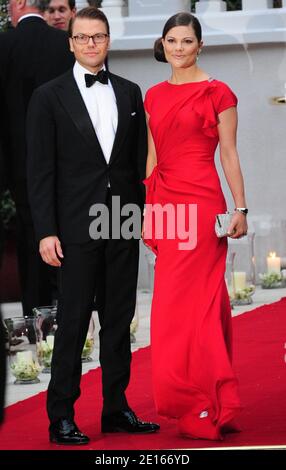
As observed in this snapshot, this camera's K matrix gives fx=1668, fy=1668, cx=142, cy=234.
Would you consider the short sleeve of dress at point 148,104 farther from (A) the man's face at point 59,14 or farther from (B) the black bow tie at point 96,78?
(A) the man's face at point 59,14

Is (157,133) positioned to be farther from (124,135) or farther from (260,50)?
(260,50)

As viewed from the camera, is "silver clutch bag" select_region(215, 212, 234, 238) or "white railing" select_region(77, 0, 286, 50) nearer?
"silver clutch bag" select_region(215, 212, 234, 238)

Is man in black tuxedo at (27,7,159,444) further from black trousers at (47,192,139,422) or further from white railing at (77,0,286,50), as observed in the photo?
white railing at (77,0,286,50)

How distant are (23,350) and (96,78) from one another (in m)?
2.68

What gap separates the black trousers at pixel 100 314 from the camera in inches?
253

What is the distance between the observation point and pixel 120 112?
648 cm

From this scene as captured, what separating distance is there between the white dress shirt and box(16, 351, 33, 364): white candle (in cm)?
194

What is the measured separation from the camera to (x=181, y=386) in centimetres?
652

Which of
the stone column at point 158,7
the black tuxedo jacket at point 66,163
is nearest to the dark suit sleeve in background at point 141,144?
the black tuxedo jacket at point 66,163

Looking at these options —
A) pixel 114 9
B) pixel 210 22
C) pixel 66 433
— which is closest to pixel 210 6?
pixel 210 22

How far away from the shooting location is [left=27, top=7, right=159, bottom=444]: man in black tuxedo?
21.0 ft

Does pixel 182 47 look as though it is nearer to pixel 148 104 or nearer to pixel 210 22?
pixel 148 104

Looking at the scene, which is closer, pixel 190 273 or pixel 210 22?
A: pixel 190 273

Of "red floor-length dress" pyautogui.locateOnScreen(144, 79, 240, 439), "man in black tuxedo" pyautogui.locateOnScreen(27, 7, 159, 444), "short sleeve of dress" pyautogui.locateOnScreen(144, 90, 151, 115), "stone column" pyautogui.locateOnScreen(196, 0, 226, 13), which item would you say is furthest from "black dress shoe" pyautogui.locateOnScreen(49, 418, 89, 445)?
"stone column" pyautogui.locateOnScreen(196, 0, 226, 13)
